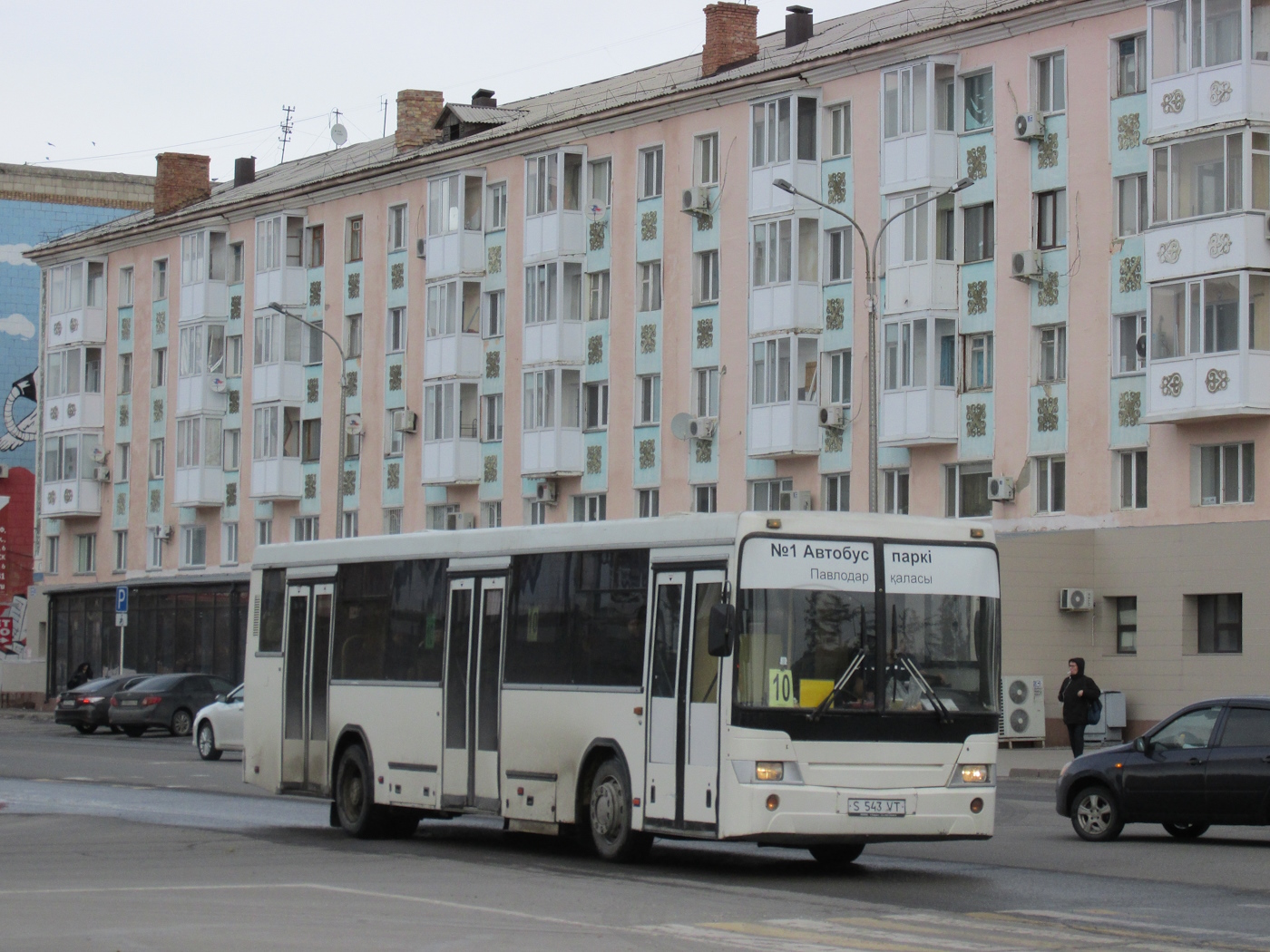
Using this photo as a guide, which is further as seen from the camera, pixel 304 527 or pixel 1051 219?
pixel 304 527

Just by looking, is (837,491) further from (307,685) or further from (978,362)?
(307,685)

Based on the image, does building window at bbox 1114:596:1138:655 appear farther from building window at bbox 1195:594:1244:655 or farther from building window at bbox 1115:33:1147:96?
building window at bbox 1115:33:1147:96

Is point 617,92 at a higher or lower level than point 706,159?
higher

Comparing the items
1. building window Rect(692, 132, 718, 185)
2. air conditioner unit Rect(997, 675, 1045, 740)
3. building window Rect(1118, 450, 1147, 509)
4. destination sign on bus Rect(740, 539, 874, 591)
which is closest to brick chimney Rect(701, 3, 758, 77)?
building window Rect(692, 132, 718, 185)

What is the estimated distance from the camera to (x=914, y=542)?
15516 mm

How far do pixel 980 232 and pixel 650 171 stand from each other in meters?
10.6

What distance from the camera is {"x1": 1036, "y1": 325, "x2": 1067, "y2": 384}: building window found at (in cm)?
4053

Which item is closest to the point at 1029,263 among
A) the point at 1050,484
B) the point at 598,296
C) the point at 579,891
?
the point at 1050,484

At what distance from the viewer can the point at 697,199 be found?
47969 millimetres

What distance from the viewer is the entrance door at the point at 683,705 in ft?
49.1

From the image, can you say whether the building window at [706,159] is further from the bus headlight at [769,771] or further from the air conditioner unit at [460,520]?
the bus headlight at [769,771]

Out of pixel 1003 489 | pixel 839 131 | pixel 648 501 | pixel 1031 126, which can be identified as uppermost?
pixel 839 131

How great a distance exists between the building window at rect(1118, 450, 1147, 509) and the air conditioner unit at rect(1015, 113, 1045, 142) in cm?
652

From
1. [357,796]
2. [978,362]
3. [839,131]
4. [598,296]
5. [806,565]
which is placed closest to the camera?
[806,565]
